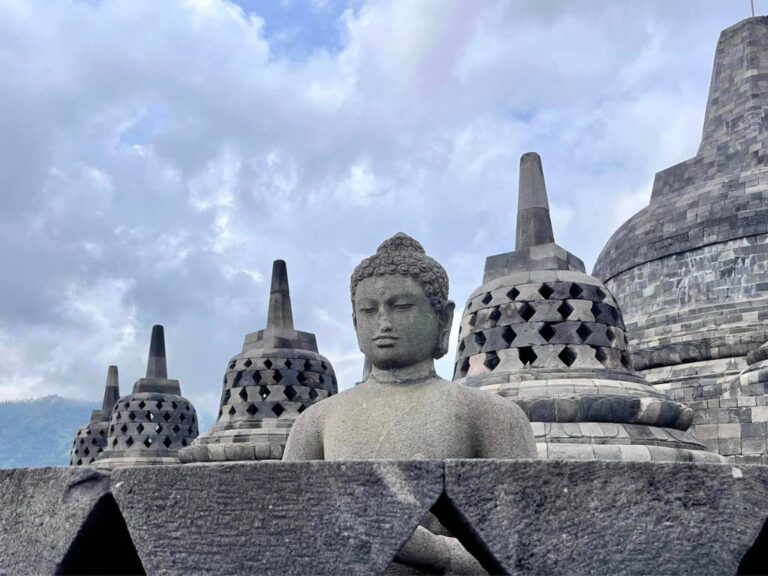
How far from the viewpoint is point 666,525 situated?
2434mm

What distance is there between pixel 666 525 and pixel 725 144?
60.3ft

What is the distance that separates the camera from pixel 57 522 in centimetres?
273

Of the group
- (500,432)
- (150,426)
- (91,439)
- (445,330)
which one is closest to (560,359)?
(445,330)

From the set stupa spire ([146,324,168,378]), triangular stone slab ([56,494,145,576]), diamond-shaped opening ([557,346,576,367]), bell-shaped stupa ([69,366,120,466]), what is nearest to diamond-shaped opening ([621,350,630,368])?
diamond-shaped opening ([557,346,576,367])

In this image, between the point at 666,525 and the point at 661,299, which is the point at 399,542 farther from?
the point at 661,299

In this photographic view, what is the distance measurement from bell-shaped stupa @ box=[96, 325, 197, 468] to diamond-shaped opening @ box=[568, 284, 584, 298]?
10.7 metres

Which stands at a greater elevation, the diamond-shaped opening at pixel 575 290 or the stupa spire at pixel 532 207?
the stupa spire at pixel 532 207

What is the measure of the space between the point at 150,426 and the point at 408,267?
1486 cm

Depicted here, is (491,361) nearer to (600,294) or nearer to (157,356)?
(600,294)

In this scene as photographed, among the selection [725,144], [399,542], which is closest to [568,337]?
[399,542]

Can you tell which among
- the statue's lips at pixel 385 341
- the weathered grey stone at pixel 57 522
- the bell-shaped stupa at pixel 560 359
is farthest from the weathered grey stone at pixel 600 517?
the bell-shaped stupa at pixel 560 359

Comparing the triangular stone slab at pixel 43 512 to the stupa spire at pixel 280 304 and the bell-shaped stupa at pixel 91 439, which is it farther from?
the bell-shaped stupa at pixel 91 439

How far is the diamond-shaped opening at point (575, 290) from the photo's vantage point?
28.7ft

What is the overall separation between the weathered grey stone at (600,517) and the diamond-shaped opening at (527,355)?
238 inches
